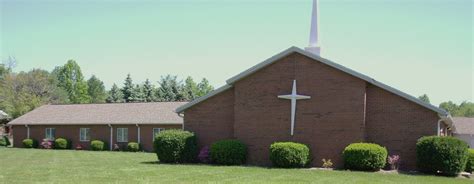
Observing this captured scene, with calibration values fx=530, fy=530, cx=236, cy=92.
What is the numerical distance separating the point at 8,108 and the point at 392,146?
189 feet

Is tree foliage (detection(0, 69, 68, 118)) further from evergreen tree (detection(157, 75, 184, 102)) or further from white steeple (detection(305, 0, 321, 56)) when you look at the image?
white steeple (detection(305, 0, 321, 56))

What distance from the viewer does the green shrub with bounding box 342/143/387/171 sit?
70.6ft

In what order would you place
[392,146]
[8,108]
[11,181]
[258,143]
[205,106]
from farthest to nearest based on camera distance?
[8,108] < [205,106] < [258,143] < [392,146] < [11,181]

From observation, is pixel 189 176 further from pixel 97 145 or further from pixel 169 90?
pixel 169 90

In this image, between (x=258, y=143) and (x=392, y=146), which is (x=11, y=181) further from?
(x=392, y=146)

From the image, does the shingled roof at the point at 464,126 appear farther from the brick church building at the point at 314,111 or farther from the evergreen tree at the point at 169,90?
the evergreen tree at the point at 169,90

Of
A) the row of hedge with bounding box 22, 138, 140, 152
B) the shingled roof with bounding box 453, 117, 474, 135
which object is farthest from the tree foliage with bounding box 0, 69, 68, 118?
the shingled roof with bounding box 453, 117, 474, 135

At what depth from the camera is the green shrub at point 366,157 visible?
21.5m

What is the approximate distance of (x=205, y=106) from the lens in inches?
1046

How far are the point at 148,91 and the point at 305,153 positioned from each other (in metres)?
46.3

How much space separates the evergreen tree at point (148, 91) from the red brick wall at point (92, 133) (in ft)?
70.3

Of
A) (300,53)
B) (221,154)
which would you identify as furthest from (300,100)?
(221,154)

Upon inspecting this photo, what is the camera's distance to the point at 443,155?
67.5 feet

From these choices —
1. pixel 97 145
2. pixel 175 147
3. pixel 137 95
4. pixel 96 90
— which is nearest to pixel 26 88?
pixel 137 95
